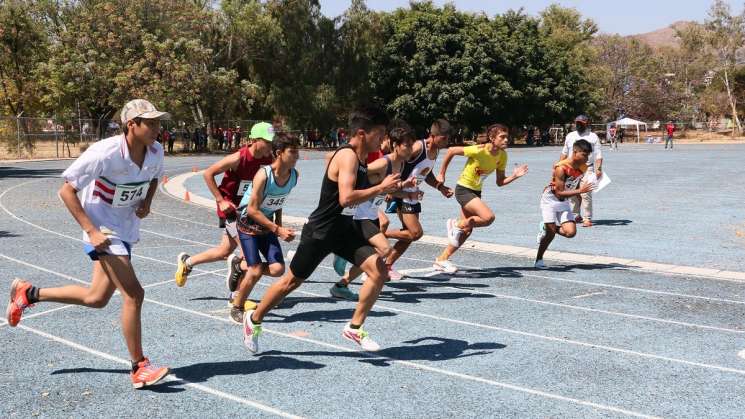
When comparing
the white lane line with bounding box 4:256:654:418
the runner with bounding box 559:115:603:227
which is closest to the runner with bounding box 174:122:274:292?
the white lane line with bounding box 4:256:654:418

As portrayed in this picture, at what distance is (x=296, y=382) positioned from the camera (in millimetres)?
5188

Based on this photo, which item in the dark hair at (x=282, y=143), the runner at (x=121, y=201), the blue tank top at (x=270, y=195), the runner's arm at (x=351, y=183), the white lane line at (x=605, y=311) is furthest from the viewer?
the white lane line at (x=605, y=311)

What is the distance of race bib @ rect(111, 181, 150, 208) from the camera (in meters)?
4.99

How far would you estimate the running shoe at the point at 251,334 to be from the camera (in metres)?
5.69

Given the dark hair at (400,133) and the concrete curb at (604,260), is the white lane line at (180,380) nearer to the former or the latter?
the dark hair at (400,133)

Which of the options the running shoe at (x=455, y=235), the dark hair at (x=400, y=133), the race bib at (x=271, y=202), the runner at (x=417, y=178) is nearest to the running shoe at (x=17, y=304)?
the race bib at (x=271, y=202)

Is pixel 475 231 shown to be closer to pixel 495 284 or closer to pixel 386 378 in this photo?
pixel 495 284

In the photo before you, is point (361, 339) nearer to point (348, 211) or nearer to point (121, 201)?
point (348, 211)

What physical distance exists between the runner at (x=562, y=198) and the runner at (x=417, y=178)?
1550 millimetres

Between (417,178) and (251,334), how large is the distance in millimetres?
3394

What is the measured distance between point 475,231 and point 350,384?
832cm

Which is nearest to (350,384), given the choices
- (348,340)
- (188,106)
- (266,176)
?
(348,340)

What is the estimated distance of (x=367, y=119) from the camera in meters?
5.40

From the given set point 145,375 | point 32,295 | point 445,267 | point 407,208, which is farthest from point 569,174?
point 32,295
